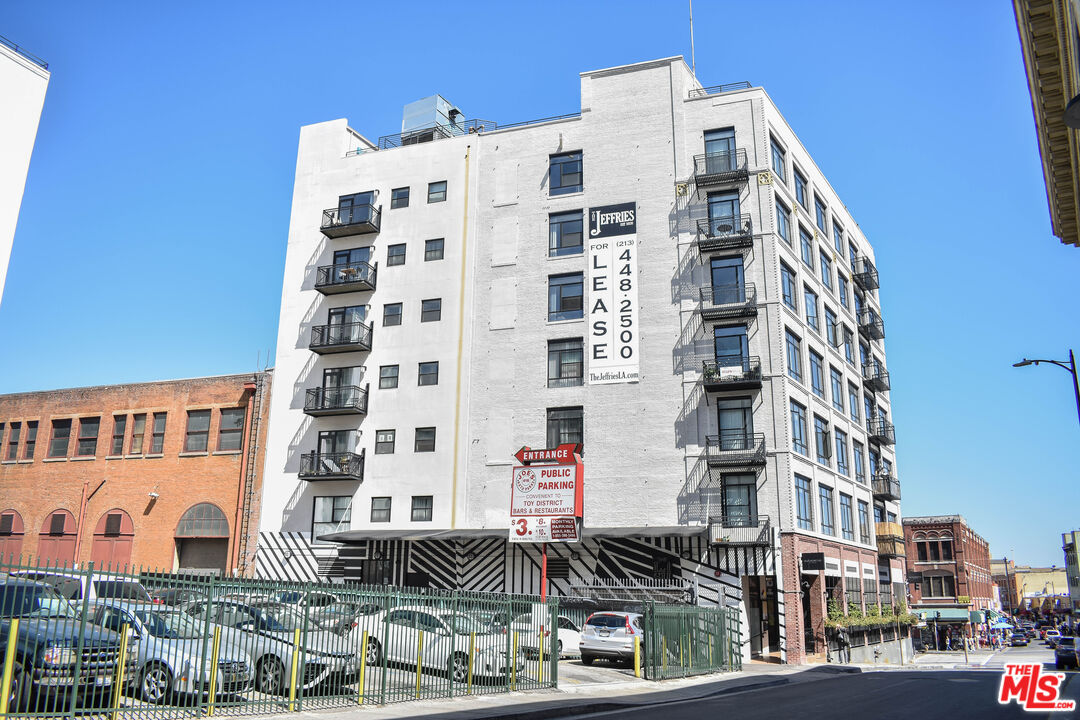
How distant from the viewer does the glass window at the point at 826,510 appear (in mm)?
44656

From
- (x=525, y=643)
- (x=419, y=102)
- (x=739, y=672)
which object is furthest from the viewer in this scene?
(x=419, y=102)

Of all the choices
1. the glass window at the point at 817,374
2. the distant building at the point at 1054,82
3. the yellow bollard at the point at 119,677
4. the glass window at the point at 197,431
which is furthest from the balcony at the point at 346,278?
the yellow bollard at the point at 119,677

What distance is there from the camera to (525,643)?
72.3ft

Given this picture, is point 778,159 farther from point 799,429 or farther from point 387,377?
point 387,377

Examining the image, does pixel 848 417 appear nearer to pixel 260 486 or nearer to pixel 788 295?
pixel 788 295

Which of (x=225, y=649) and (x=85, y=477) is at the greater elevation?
(x=85, y=477)

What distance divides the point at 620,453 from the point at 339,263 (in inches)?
794

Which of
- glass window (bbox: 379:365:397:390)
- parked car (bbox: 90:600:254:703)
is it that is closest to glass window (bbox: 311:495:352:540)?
glass window (bbox: 379:365:397:390)

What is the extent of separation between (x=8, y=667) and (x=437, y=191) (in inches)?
1572

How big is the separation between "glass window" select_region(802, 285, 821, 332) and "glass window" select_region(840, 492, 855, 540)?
31.0 ft

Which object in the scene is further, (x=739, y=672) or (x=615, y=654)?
(x=739, y=672)

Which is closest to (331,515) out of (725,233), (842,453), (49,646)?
(725,233)

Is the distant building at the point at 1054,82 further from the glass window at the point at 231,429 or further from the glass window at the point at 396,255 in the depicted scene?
the glass window at the point at 231,429

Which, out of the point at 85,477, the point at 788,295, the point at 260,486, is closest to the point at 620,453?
the point at 788,295
